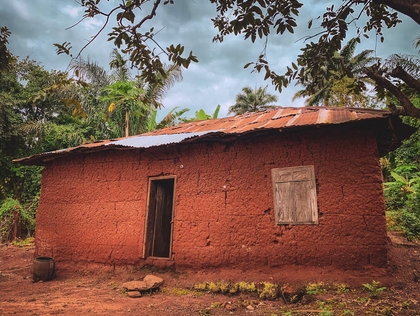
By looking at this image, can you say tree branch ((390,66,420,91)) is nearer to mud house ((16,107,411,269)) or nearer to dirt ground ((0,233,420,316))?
mud house ((16,107,411,269))

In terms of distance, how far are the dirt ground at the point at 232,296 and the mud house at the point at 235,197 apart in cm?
20

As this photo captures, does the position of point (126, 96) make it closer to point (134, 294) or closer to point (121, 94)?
point (121, 94)

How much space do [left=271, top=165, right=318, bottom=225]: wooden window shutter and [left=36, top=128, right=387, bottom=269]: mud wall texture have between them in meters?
0.10

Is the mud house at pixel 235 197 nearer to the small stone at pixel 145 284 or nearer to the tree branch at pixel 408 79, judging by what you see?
the small stone at pixel 145 284

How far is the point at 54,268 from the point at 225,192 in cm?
399

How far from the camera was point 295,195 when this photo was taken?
4.93 m

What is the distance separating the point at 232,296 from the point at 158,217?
8.35 ft

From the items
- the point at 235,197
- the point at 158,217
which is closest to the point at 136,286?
the point at 158,217

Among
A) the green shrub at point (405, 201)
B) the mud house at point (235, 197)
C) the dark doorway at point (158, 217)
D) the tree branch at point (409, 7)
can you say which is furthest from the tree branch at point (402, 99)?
the green shrub at point (405, 201)

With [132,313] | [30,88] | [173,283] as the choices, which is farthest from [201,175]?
[30,88]

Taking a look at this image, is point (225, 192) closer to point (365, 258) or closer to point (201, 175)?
point (201, 175)

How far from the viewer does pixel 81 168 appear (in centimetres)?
687

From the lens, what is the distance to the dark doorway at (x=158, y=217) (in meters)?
6.06

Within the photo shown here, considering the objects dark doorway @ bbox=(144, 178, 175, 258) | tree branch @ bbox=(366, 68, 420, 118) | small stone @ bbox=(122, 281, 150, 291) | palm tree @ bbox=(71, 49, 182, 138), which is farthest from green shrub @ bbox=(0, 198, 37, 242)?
tree branch @ bbox=(366, 68, 420, 118)
